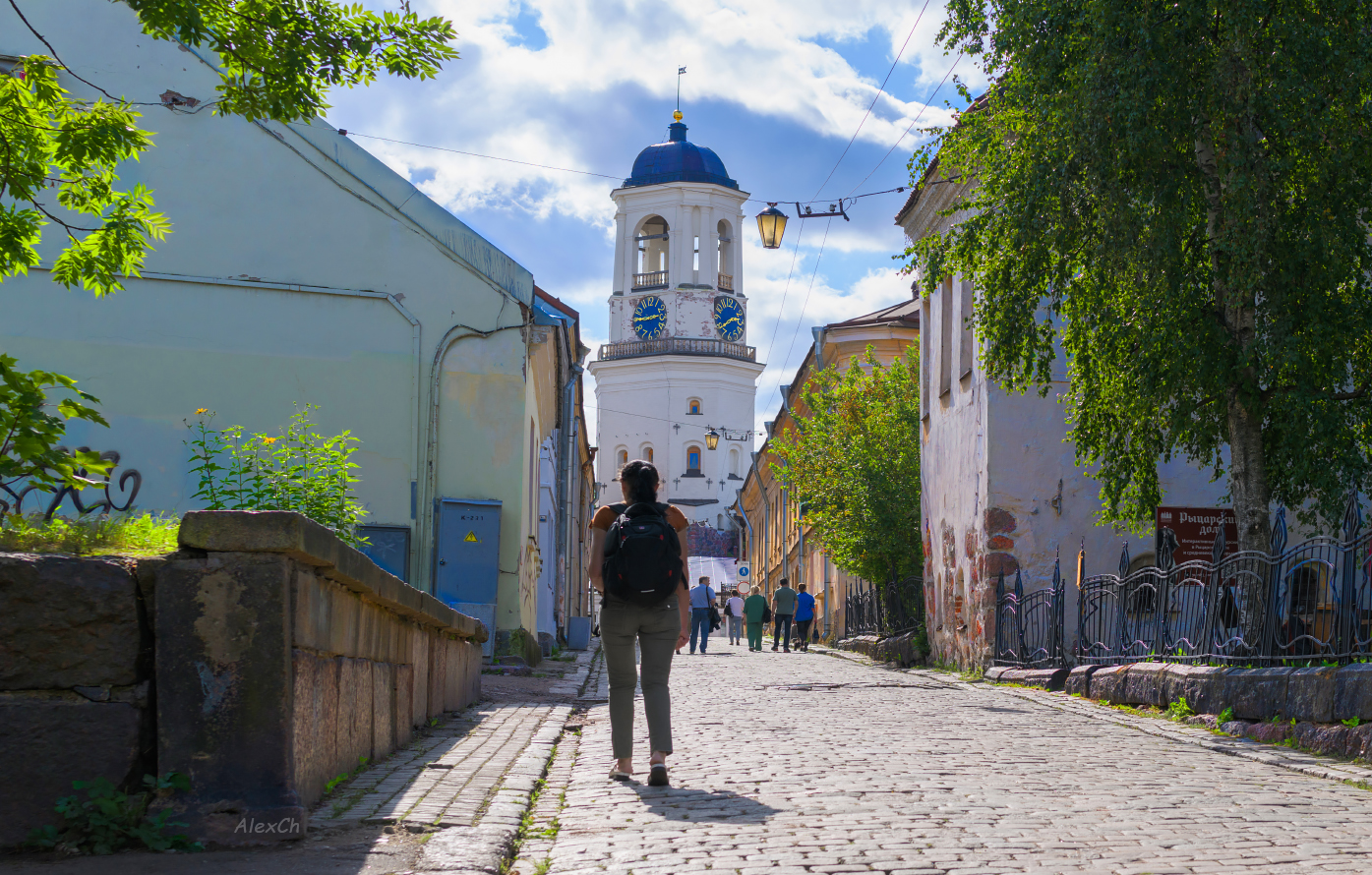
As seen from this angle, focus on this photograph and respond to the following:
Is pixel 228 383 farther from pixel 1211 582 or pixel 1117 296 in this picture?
pixel 1211 582

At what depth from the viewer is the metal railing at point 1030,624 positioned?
46.0ft

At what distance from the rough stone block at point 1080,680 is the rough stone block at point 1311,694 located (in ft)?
12.7

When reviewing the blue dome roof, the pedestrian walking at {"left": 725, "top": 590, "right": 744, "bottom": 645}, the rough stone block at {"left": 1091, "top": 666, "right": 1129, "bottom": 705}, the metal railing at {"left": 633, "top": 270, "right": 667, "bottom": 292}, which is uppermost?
the blue dome roof

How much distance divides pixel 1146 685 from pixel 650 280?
6238cm

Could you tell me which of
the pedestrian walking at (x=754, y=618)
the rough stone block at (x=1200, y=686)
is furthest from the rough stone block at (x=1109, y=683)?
the pedestrian walking at (x=754, y=618)

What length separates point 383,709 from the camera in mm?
6688

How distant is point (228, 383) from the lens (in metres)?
16.2

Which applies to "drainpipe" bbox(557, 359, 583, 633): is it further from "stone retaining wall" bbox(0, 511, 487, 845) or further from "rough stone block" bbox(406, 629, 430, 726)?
"stone retaining wall" bbox(0, 511, 487, 845)

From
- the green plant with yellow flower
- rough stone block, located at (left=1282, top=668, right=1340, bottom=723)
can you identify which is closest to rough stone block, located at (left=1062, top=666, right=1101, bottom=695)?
rough stone block, located at (left=1282, top=668, right=1340, bottom=723)

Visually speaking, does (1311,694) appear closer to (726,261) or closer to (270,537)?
(270,537)

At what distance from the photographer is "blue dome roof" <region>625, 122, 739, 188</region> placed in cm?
6919

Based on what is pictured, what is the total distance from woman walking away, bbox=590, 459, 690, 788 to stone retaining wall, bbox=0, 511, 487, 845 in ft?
6.09

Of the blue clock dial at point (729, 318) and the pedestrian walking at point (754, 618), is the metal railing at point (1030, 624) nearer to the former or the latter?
the pedestrian walking at point (754, 618)

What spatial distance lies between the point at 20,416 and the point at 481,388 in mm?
12244
